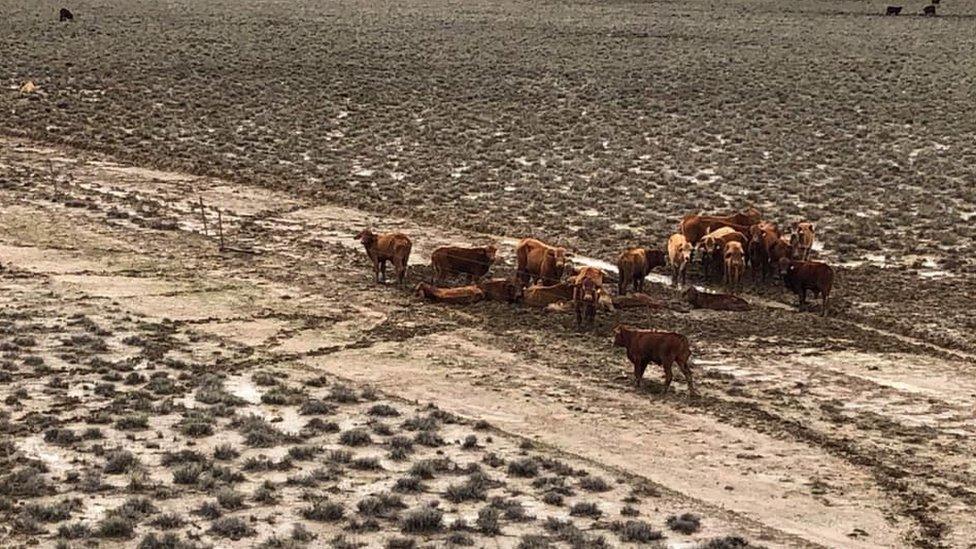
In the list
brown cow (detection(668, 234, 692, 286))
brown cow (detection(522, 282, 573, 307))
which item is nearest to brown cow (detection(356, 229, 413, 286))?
brown cow (detection(522, 282, 573, 307))

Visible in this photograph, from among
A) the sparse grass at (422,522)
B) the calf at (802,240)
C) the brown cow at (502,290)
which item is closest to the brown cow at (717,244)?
the calf at (802,240)

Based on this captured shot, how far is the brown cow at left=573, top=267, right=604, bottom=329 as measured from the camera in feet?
63.2

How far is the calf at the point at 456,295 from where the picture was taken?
2067 cm

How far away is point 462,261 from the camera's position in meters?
21.7

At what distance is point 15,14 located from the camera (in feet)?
219

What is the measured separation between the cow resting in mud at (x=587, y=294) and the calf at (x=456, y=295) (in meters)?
1.79

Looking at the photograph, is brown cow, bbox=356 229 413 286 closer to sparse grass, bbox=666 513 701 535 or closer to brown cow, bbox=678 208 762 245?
brown cow, bbox=678 208 762 245

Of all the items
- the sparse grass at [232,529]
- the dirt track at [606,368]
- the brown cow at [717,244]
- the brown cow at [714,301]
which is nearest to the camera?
the sparse grass at [232,529]

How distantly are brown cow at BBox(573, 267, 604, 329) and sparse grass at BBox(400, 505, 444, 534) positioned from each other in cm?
746

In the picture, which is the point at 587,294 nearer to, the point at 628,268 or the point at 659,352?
the point at 628,268

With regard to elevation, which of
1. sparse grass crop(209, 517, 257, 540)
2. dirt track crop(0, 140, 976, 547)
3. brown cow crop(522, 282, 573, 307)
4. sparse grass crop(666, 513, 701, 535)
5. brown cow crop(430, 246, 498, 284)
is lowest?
sparse grass crop(209, 517, 257, 540)

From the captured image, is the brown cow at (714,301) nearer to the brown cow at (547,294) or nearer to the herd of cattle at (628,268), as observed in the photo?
the herd of cattle at (628,268)

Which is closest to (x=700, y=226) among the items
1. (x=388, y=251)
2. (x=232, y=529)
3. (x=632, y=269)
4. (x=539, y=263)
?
(x=632, y=269)

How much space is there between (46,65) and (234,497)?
127ft
